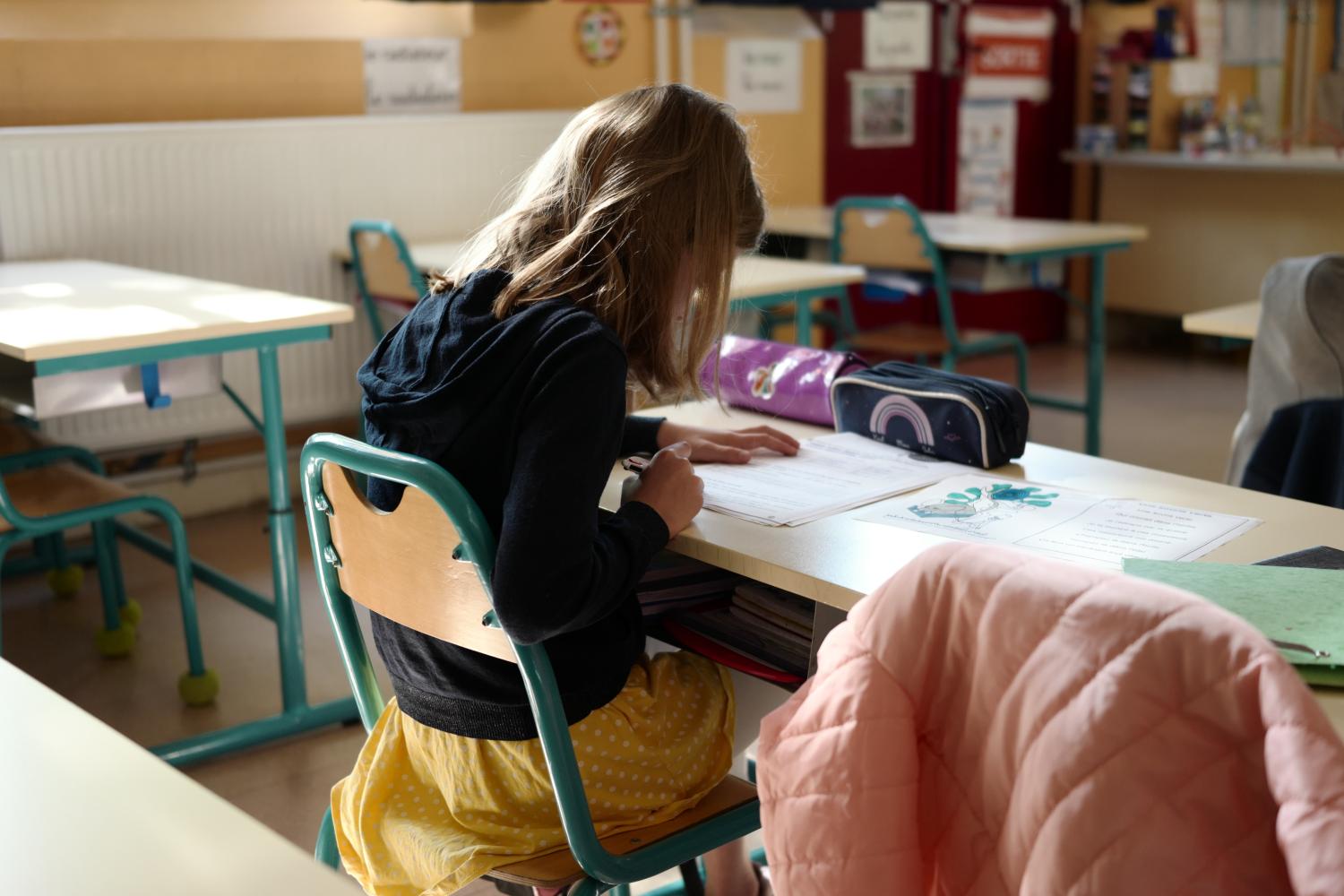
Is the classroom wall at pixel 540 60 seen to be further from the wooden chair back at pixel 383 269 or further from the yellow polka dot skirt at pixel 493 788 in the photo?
the yellow polka dot skirt at pixel 493 788

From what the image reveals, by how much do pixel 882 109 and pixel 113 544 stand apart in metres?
3.53

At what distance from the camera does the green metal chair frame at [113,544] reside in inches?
88.7

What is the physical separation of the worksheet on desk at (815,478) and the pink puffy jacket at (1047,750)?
18.9 inches

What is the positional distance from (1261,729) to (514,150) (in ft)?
12.1

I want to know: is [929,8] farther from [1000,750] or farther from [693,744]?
[1000,750]

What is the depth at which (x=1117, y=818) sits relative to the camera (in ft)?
2.34

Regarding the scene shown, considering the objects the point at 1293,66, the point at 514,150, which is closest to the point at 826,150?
the point at 514,150

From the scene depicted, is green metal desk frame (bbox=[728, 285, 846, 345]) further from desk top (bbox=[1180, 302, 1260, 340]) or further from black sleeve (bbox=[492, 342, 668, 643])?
black sleeve (bbox=[492, 342, 668, 643])

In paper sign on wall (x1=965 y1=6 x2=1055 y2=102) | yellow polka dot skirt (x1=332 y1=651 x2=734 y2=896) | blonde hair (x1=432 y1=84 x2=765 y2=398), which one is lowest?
yellow polka dot skirt (x1=332 y1=651 x2=734 y2=896)

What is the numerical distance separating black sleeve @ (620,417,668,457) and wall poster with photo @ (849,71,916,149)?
3885 millimetres

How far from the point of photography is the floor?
89.0 inches

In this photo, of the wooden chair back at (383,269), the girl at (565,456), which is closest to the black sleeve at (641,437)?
the girl at (565,456)

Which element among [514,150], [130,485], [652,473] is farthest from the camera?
[514,150]

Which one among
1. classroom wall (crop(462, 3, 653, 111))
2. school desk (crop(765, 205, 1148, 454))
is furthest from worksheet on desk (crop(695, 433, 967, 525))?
classroom wall (crop(462, 3, 653, 111))
